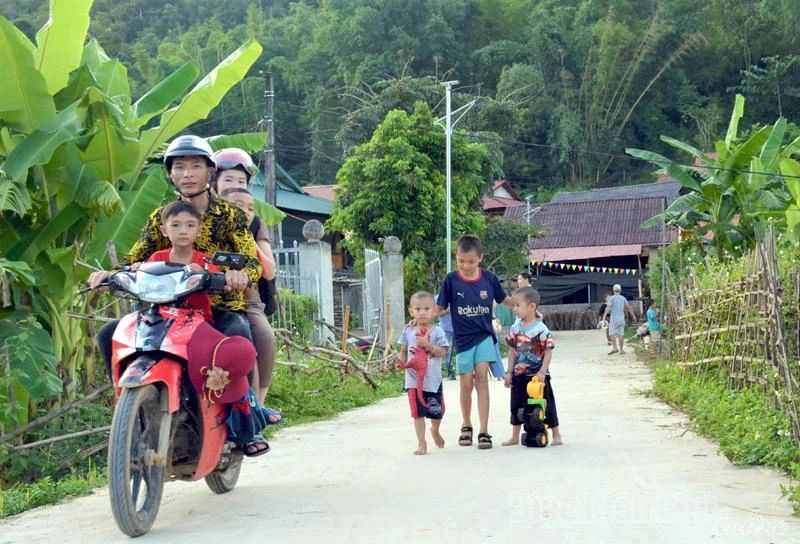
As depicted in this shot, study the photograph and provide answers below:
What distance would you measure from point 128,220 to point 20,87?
1.28 metres

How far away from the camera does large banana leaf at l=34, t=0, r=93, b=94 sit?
8.43m

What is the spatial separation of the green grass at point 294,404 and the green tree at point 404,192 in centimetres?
1303

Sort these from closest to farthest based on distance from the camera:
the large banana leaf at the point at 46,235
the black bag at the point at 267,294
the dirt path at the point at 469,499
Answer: the dirt path at the point at 469,499
the black bag at the point at 267,294
the large banana leaf at the point at 46,235

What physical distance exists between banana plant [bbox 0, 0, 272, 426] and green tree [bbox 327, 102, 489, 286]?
2004 centimetres

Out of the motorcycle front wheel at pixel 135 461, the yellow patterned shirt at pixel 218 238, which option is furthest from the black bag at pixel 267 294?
the motorcycle front wheel at pixel 135 461

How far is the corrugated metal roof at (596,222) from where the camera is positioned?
153 feet

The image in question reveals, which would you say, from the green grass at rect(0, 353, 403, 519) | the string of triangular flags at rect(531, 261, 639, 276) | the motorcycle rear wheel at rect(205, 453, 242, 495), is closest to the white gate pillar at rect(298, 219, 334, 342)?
the green grass at rect(0, 353, 403, 519)

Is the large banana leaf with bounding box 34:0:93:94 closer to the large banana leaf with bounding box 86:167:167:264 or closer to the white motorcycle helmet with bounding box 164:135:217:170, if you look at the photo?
the large banana leaf with bounding box 86:167:167:264

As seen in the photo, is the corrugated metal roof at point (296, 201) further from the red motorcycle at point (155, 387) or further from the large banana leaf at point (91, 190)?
the red motorcycle at point (155, 387)

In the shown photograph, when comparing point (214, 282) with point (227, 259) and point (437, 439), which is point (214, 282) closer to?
point (227, 259)

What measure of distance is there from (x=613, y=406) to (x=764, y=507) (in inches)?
245

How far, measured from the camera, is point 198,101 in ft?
29.1

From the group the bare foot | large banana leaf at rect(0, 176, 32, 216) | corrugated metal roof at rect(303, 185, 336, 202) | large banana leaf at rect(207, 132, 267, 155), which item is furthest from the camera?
corrugated metal roof at rect(303, 185, 336, 202)

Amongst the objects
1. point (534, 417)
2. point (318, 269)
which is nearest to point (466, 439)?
point (534, 417)
